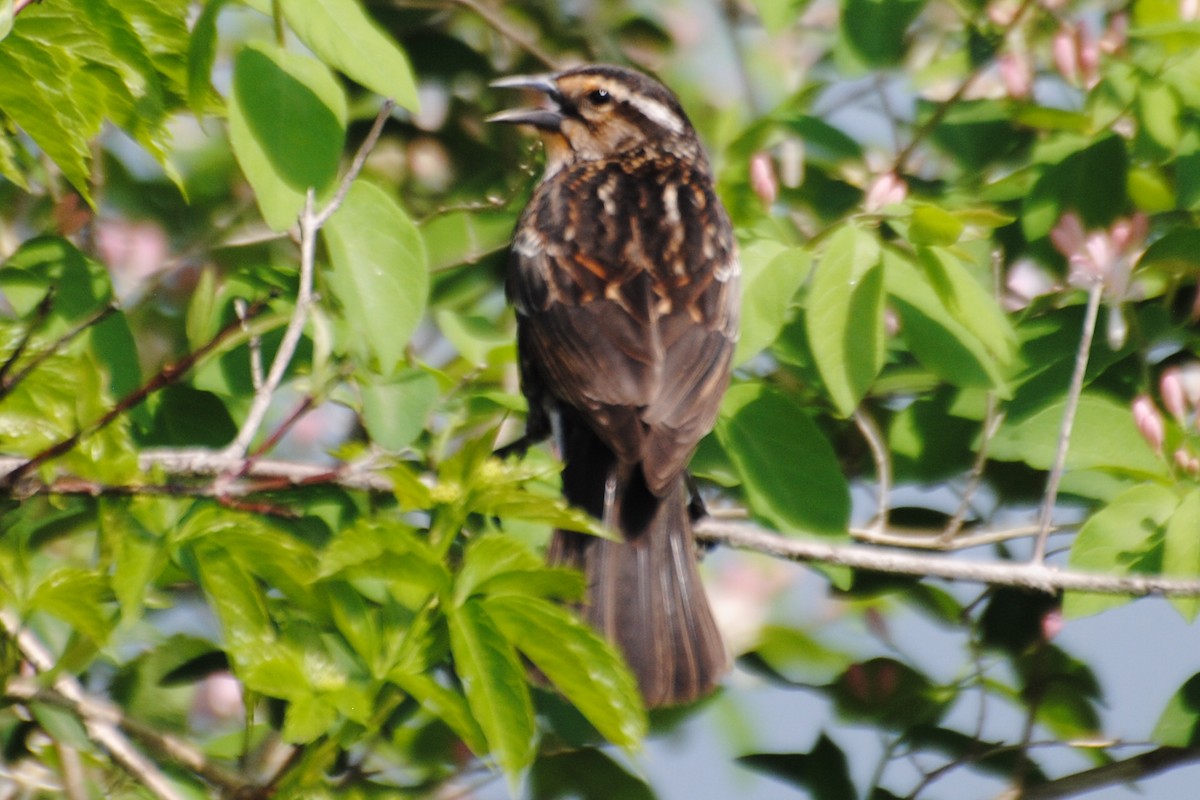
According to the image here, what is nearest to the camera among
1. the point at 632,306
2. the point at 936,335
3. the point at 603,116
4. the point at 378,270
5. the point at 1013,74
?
the point at 378,270

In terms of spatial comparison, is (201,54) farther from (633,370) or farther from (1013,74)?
(1013,74)

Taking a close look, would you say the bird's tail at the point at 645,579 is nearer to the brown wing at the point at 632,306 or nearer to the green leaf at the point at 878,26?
the brown wing at the point at 632,306

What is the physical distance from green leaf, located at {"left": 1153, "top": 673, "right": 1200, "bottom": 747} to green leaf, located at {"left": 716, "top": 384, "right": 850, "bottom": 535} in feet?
2.68

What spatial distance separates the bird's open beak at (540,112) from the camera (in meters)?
4.68

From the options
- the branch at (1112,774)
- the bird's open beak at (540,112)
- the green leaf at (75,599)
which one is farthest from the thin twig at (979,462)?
the bird's open beak at (540,112)

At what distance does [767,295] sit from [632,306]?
33.8 inches

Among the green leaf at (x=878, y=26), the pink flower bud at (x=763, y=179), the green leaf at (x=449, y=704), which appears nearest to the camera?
the green leaf at (x=449, y=704)

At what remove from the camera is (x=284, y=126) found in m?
2.53

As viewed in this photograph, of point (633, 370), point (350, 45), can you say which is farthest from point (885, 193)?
point (350, 45)

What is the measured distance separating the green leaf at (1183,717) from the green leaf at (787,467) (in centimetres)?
82

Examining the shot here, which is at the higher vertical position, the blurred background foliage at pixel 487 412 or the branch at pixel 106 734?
the blurred background foliage at pixel 487 412

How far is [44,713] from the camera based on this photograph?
275 cm

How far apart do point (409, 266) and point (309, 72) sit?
38cm

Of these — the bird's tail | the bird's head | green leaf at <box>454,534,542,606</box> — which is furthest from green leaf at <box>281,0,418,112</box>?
the bird's head
